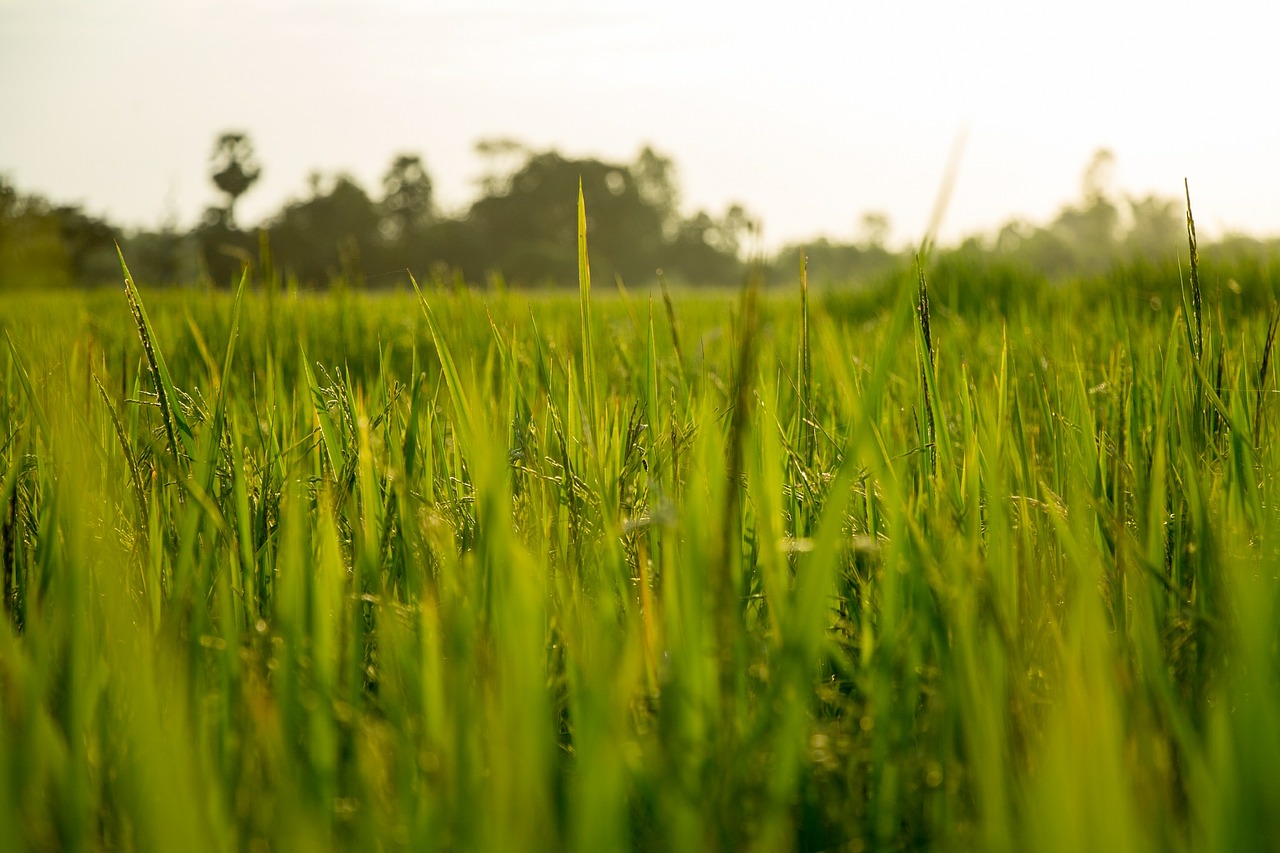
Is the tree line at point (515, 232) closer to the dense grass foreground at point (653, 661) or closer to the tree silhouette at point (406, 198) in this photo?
the tree silhouette at point (406, 198)

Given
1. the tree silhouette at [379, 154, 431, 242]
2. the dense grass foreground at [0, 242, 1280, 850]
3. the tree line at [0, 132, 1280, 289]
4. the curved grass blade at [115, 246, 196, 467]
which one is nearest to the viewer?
the dense grass foreground at [0, 242, 1280, 850]

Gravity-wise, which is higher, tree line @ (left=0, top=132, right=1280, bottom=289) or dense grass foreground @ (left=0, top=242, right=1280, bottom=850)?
tree line @ (left=0, top=132, right=1280, bottom=289)

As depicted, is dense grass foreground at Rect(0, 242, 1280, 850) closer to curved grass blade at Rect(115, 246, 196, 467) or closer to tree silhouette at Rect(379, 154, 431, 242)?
curved grass blade at Rect(115, 246, 196, 467)

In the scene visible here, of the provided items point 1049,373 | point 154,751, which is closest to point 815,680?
point 154,751

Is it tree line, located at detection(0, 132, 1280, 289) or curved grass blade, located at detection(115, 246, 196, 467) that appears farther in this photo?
tree line, located at detection(0, 132, 1280, 289)

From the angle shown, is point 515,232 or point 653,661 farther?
point 515,232

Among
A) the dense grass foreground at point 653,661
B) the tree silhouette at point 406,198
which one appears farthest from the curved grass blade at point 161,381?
the tree silhouette at point 406,198

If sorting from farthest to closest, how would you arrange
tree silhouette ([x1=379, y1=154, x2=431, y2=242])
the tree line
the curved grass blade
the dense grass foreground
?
tree silhouette ([x1=379, y1=154, x2=431, y2=242])
the tree line
the curved grass blade
the dense grass foreground

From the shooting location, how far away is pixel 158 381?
2.89 feet

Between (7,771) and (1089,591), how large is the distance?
60cm

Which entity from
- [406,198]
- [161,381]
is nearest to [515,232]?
[406,198]

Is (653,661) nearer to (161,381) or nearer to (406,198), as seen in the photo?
(161,381)

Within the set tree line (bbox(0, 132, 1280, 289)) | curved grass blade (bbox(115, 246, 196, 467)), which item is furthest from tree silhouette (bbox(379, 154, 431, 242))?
curved grass blade (bbox(115, 246, 196, 467))

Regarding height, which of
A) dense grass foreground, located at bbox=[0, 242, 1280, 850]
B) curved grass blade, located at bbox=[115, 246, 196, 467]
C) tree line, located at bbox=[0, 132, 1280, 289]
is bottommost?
dense grass foreground, located at bbox=[0, 242, 1280, 850]
